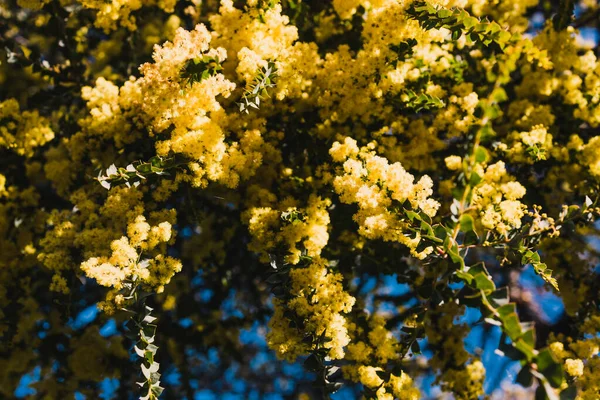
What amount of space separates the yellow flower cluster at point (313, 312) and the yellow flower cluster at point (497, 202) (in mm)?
834

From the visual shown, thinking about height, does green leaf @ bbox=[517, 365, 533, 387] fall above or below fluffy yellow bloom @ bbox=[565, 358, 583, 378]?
above

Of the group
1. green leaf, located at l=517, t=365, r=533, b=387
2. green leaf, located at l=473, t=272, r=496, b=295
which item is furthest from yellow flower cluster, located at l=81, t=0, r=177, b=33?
green leaf, located at l=517, t=365, r=533, b=387

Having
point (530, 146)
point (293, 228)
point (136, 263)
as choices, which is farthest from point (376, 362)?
point (530, 146)

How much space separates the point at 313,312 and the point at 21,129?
2.41m

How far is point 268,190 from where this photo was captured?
3.17 m

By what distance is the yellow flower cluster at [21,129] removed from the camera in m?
3.37

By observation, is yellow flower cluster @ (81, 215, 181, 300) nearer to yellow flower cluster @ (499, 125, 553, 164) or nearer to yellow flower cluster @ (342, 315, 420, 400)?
yellow flower cluster @ (342, 315, 420, 400)

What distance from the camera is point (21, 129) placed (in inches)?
135

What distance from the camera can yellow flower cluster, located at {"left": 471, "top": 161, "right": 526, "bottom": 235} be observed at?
2.51 m

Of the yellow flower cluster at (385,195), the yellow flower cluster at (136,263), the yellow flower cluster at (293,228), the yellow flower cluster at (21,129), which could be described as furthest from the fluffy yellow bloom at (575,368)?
the yellow flower cluster at (21,129)

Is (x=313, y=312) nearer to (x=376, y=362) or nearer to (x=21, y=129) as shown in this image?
(x=376, y=362)

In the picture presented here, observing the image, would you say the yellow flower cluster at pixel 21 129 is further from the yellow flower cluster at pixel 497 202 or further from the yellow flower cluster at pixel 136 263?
the yellow flower cluster at pixel 497 202

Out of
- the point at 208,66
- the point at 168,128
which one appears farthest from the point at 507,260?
the point at 168,128

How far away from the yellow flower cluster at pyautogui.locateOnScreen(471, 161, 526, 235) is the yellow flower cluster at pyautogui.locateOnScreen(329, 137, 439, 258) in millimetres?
262
